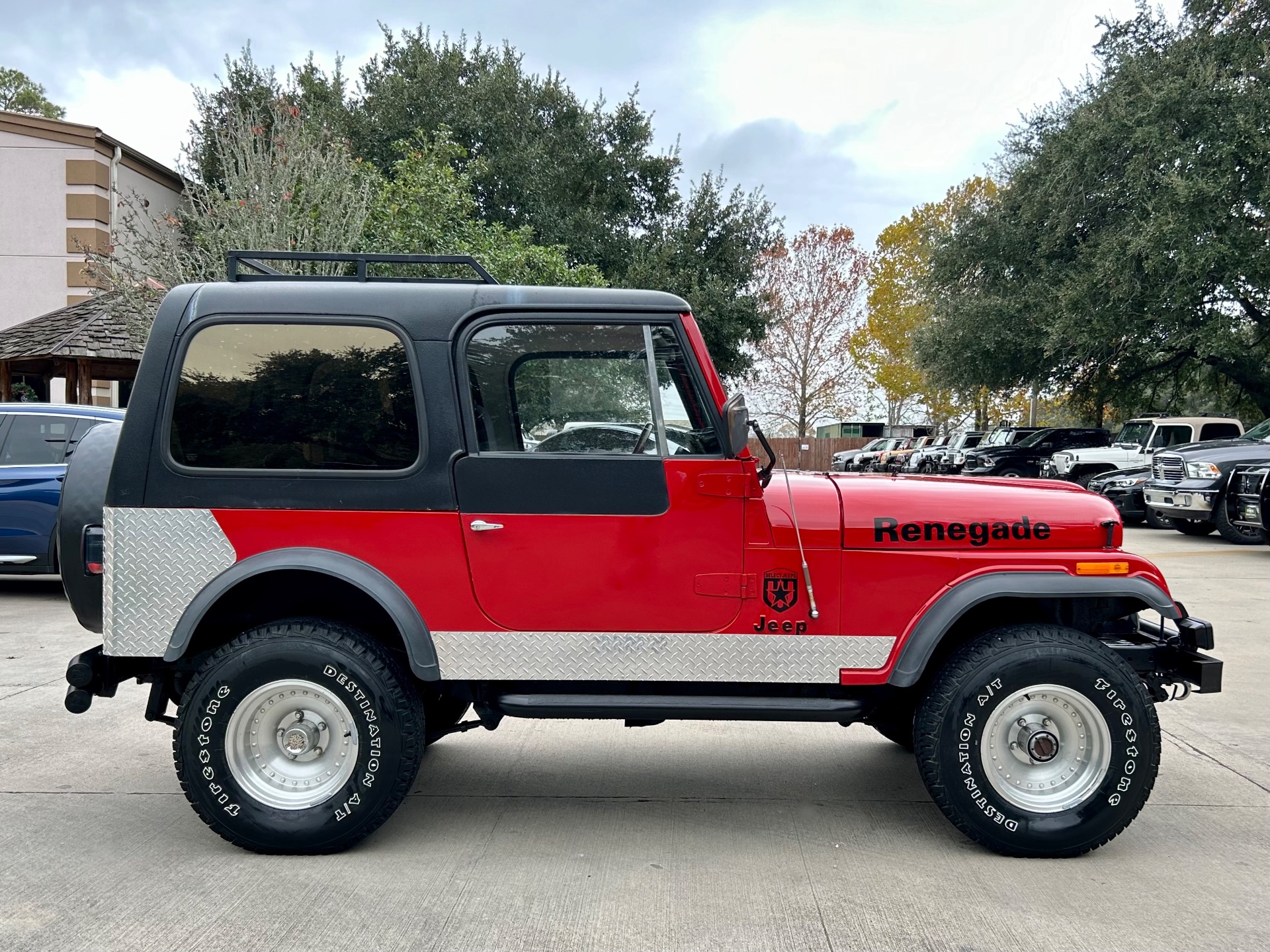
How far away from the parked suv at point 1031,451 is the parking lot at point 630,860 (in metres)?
20.8

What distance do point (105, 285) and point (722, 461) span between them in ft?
53.3

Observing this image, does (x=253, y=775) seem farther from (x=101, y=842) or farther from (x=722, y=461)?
(x=722, y=461)

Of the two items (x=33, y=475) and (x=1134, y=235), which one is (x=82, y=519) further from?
(x=1134, y=235)

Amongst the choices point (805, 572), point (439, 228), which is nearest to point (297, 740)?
point (805, 572)

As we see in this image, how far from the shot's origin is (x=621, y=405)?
4027 millimetres

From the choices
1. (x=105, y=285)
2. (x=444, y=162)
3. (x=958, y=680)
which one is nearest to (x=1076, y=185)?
(x=444, y=162)

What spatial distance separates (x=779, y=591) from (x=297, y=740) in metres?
1.91

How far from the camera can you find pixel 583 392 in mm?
4066

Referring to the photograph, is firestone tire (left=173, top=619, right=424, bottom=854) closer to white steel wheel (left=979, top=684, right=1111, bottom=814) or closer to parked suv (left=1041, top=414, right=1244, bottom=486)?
white steel wheel (left=979, top=684, right=1111, bottom=814)

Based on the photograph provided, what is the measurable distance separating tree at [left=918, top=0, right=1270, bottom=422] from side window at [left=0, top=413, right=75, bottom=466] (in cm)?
2122

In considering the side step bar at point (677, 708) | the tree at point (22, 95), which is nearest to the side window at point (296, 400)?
the side step bar at point (677, 708)

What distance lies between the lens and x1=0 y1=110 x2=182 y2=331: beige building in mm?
19109

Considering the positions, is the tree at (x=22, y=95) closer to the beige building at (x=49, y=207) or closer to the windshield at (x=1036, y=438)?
the beige building at (x=49, y=207)

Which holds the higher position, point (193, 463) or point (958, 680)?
point (193, 463)
